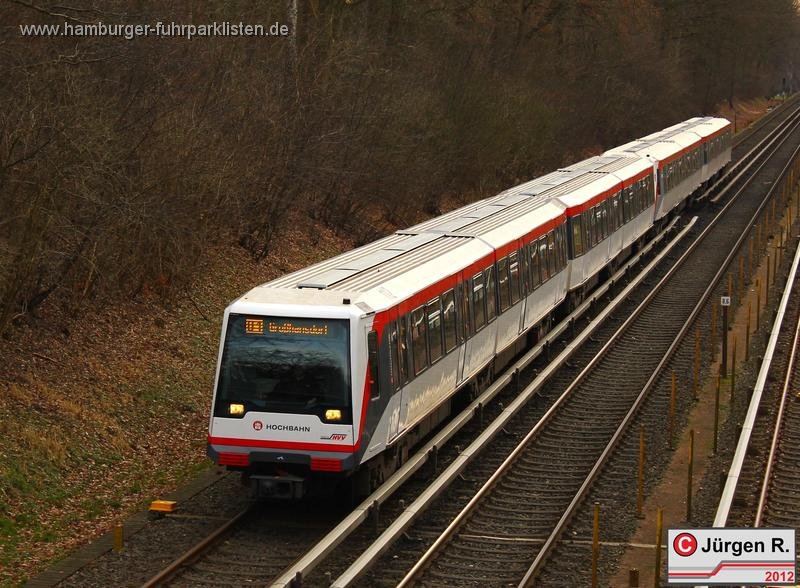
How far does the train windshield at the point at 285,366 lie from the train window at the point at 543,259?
32.9 feet

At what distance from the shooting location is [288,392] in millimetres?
14109

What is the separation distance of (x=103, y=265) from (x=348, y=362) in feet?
23.6

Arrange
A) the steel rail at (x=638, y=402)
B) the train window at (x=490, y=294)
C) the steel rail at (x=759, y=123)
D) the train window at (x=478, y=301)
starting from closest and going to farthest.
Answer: the steel rail at (x=638, y=402)
the train window at (x=478, y=301)
the train window at (x=490, y=294)
the steel rail at (x=759, y=123)

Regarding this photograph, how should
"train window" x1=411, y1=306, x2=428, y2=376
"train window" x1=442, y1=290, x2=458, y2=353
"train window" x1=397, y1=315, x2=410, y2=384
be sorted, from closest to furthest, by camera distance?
→ "train window" x1=397, y1=315, x2=410, y2=384
"train window" x1=411, y1=306, x2=428, y2=376
"train window" x1=442, y1=290, x2=458, y2=353

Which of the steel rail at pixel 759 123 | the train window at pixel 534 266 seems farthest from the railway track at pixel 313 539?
the steel rail at pixel 759 123

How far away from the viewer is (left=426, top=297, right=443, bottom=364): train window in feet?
54.7

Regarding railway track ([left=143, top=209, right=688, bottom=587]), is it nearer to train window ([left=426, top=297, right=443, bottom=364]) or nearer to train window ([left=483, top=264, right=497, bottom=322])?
train window ([left=426, top=297, right=443, bottom=364])

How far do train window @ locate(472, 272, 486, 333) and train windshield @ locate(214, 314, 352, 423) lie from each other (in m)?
5.18

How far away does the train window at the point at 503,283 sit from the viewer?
20547 mm

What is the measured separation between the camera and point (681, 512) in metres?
15.5

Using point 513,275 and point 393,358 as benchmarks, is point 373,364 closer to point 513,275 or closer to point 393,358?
point 393,358


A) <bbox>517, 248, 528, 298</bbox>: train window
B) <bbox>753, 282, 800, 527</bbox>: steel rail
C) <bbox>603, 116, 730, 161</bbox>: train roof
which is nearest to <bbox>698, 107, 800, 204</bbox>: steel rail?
<bbox>603, 116, 730, 161</bbox>: train roof

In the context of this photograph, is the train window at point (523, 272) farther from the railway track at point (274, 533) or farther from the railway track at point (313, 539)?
the railway track at point (274, 533)

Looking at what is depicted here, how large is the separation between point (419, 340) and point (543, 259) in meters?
8.23
